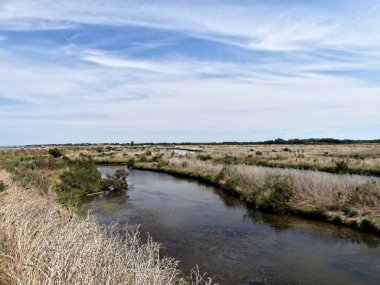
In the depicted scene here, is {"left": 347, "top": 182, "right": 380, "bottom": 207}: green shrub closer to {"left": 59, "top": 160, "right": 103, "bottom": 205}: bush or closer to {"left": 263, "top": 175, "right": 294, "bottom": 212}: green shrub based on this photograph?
{"left": 263, "top": 175, "right": 294, "bottom": 212}: green shrub

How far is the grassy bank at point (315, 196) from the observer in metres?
19.5

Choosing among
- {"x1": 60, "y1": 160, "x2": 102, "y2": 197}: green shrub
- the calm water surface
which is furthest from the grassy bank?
{"x1": 60, "y1": 160, "x2": 102, "y2": 197}: green shrub

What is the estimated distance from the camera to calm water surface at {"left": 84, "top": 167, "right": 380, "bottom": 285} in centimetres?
1292

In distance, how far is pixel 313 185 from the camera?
23.4 meters

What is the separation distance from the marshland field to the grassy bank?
61 mm

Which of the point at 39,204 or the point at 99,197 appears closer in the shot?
the point at 39,204

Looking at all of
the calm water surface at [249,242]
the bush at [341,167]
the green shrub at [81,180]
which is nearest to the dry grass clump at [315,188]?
the calm water surface at [249,242]

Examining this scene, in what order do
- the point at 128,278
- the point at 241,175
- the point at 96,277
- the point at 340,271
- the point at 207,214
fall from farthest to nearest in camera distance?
the point at 241,175 < the point at 207,214 < the point at 340,271 < the point at 128,278 < the point at 96,277

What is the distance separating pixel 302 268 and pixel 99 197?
1942 centimetres

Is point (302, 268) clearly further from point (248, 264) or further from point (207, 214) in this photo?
point (207, 214)

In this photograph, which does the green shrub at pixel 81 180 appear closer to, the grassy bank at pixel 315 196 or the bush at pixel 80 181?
the bush at pixel 80 181

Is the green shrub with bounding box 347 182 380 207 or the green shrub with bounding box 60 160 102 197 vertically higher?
the green shrub with bounding box 347 182 380 207

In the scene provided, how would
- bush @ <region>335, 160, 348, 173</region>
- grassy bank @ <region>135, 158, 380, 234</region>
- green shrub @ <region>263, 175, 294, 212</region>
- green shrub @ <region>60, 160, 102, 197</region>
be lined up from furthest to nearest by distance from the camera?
1. bush @ <region>335, 160, 348, 173</region>
2. green shrub @ <region>60, 160, 102, 197</region>
3. green shrub @ <region>263, 175, 294, 212</region>
4. grassy bank @ <region>135, 158, 380, 234</region>

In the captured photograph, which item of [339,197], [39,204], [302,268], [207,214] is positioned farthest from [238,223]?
[39,204]
